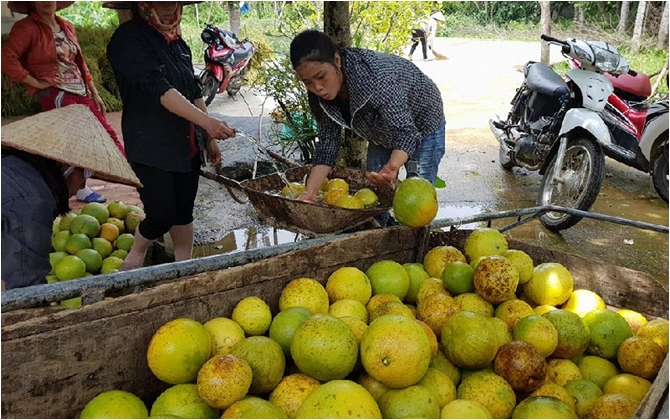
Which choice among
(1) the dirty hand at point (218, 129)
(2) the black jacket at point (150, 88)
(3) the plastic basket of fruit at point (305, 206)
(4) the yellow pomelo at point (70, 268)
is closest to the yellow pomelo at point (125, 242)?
(4) the yellow pomelo at point (70, 268)

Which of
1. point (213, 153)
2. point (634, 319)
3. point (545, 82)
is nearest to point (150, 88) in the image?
point (213, 153)

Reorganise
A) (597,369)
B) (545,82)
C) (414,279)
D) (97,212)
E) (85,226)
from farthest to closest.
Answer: (545,82) → (97,212) → (85,226) → (414,279) → (597,369)

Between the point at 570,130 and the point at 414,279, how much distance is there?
127 inches

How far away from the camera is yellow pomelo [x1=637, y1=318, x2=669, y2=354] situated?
188cm

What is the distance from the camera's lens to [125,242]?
3.56m

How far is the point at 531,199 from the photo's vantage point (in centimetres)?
561

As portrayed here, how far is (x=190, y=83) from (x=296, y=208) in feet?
4.39

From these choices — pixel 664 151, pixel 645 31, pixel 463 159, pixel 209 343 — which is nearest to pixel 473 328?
pixel 209 343

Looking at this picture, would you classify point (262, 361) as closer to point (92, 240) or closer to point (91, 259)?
point (91, 259)

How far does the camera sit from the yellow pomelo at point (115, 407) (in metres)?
1.50

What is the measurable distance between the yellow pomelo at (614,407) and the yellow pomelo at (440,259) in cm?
81

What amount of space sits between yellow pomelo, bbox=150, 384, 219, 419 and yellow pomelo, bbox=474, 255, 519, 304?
1.07 metres

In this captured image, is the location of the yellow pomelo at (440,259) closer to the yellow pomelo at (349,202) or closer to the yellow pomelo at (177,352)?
the yellow pomelo at (349,202)

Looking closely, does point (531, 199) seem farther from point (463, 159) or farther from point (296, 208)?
point (296, 208)
